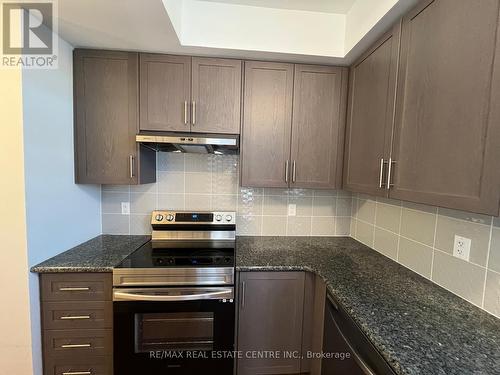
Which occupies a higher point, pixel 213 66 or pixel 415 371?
pixel 213 66

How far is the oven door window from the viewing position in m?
1.44

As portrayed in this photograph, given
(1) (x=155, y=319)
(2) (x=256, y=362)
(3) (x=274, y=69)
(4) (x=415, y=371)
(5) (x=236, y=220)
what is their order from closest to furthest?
(4) (x=415, y=371) < (1) (x=155, y=319) < (2) (x=256, y=362) < (3) (x=274, y=69) < (5) (x=236, y=220)

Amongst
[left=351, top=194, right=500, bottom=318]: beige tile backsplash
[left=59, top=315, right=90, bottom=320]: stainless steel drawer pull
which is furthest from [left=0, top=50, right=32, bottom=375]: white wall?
[left=351, top=194, right=500, bottom=318]: beige tile backsplash

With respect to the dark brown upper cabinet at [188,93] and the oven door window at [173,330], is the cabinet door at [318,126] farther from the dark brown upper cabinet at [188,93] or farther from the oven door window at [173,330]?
the oven door window at [173,330]

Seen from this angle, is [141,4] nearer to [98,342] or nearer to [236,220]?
[236,220]

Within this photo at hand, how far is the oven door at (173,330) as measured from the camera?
1396mm

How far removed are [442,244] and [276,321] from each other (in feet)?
3.52

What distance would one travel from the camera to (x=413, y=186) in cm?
108

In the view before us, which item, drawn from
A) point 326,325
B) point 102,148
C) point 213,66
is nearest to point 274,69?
point 213,66

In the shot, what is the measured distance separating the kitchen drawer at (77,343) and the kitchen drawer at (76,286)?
21 cm

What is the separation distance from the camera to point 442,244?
4.12 ft

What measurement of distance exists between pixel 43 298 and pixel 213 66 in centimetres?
180

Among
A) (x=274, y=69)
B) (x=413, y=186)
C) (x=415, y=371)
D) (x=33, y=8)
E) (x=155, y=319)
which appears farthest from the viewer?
(x=274, y=69)

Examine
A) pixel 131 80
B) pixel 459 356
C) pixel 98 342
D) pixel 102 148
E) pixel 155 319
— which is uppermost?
pixel 131 80
